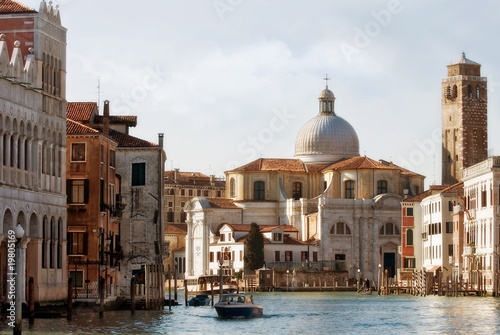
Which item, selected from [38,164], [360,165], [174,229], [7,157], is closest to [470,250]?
[360,165]

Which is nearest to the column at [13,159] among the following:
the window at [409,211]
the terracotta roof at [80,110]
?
the terracotta roof at [80,110]

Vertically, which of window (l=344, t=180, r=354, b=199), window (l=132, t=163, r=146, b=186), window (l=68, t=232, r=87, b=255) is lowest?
window (l=68, t=232, r=87, b=255)

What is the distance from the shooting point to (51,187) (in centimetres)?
4391

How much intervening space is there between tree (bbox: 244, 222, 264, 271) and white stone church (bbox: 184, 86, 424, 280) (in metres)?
2.36

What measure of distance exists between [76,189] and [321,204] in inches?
2285

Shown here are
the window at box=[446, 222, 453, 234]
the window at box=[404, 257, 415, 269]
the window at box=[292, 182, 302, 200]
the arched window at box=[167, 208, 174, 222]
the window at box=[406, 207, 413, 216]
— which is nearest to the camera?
the window at box=[446, 222, 453, 234]

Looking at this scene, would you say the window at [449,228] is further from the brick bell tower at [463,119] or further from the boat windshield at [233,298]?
the boat windshield at [233,298]

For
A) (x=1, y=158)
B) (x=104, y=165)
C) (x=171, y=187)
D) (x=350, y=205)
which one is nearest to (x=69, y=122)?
(x=104, y=165)

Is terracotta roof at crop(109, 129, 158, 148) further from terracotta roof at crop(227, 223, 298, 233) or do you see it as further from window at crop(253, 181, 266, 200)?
window at crop(253, 181, 266, 200)

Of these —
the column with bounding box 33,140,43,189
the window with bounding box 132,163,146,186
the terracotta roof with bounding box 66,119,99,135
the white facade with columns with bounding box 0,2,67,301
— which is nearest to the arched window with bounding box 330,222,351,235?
the window with bounding box 132,163,146,186

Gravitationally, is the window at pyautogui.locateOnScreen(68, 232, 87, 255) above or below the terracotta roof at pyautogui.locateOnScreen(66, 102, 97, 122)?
below

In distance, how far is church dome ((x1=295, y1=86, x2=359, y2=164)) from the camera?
4503 inches

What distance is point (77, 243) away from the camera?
47.1 m

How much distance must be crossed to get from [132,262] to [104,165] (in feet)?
17.4
